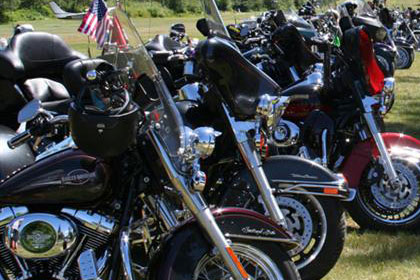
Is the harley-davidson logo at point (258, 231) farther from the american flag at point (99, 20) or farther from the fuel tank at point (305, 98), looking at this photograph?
the fuel tank at point (305, 98)

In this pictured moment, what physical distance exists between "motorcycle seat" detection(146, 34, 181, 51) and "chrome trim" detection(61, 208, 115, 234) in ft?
15.0

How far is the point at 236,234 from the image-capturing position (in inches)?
96.7

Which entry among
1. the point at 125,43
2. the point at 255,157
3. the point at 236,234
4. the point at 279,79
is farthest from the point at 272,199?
the point at 279,79

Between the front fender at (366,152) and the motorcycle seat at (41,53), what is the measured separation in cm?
292

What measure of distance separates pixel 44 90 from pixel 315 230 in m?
2.85

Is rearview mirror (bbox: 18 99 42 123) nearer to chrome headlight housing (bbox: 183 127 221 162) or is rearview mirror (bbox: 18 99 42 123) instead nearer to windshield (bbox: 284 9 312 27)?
chrome headlight housing (bbox: 183 127 221 162)

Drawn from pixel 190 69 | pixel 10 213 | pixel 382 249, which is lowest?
pixel 382 249

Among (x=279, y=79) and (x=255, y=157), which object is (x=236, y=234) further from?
(x=279, y=79)

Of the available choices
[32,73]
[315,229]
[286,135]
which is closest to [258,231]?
[315,229]

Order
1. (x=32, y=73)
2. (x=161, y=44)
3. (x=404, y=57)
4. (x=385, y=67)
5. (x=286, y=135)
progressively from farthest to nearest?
(x=404, y=57), (x=161, y=44), (x=32, y=73), (x=385, y=67), (x=286, y=135)

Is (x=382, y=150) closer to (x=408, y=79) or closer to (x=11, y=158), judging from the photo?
(x=11, y=158)

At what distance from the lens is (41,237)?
2486mm

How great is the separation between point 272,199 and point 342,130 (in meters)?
1.60

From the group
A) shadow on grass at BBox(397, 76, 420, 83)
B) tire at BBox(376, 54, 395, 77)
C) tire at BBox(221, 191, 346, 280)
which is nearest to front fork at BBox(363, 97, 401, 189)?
tire at BBox(376, 54, 395, 77)
